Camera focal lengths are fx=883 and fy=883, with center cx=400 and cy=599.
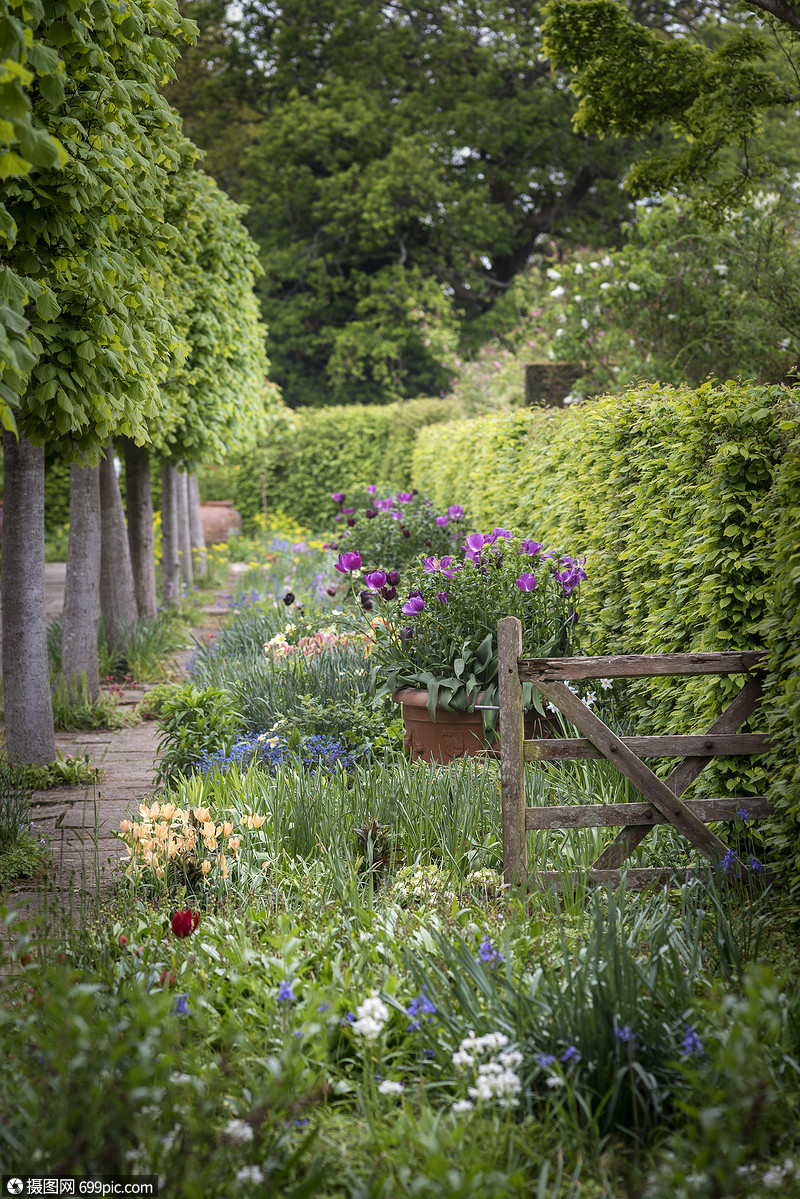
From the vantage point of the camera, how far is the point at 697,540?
3662mm

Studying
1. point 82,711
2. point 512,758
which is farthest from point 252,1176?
point 82,711

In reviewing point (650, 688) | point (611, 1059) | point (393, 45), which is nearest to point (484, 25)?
point (393, 45)

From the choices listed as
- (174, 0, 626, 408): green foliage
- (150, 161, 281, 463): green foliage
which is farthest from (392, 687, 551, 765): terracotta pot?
(174, 0, 626, 408): green foliage

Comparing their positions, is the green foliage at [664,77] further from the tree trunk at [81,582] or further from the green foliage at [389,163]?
the green foliage at [389,163]

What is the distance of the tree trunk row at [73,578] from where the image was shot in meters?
4.68

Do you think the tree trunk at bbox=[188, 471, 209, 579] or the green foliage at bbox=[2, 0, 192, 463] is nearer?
the green foliage at bbox=[2, 0, 192, 463]

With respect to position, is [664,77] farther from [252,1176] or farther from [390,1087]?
[252,1176]

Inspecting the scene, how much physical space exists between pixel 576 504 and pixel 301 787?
8.91ft

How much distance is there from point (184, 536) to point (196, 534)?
2334mm

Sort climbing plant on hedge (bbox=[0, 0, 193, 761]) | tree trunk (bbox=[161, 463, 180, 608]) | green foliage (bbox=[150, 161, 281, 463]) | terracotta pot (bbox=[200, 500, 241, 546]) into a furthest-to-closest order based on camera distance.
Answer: terracotta pot (bbox=[200, 500, 241, 546]) → tree trunk (bbox=[161, 463, 180, 608]) → green foliage (bbox=[150, 161, 281, 463]) → climbing plant on hedge (bbox=[0, 0, 193, 761])

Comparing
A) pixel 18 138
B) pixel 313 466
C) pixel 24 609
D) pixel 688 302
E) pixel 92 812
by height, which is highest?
pixel 688 302

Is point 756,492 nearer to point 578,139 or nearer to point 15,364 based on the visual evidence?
point 15,364

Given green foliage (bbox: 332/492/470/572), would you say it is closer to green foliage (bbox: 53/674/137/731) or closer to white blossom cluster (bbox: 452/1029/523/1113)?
green foliage (bbox: 53/674/137/731)

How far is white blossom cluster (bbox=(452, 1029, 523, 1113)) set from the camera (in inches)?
71.8
